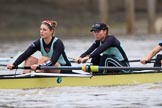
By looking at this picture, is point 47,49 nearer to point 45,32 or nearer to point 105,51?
point 45,32

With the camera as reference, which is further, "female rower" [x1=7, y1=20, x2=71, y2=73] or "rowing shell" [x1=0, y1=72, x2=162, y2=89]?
"female rower" [x1=7, y1=20, x2=71, y2=73]

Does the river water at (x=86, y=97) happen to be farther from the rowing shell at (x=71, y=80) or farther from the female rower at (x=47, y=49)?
the female rower at (x=47, y=49)

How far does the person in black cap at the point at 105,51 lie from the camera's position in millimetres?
16328

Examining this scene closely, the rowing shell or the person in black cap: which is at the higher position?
the person in black cap

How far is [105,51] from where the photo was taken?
54.6 ft

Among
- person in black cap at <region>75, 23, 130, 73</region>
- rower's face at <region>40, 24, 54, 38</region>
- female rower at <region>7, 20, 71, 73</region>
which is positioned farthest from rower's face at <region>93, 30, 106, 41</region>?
rower's face at <region>40, 24, 54, 38</region>

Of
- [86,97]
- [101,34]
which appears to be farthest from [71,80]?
[101,34]

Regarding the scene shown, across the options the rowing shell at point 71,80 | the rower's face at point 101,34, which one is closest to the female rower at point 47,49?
the rowing shell at point 71,80

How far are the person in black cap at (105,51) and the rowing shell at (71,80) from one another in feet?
0.91

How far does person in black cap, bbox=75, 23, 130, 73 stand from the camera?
1633cm

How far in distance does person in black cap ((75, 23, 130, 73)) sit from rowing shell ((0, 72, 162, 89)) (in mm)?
276

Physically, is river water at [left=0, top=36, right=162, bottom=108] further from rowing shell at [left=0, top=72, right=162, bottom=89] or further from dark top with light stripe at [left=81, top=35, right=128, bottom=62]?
dark top with light stripe at [left=81, top=35, right=128, bottom=62]

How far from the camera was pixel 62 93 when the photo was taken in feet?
50.7

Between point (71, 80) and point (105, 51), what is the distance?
1157 mm
